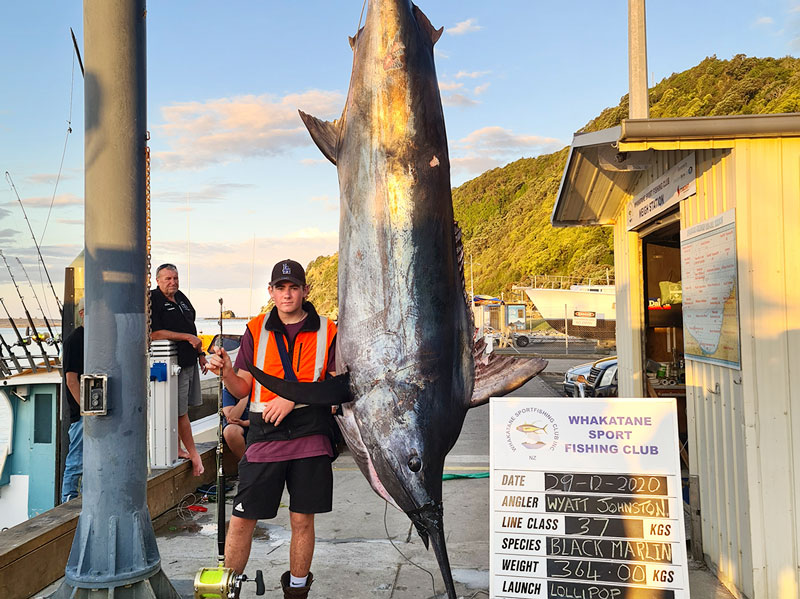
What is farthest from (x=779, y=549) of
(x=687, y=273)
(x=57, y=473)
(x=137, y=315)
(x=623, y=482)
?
(x=57, y=473)

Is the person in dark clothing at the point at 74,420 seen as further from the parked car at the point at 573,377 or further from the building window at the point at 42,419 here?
the parked car at the point at 573,377

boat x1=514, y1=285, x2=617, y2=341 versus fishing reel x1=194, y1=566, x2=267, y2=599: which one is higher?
boat x1=514, y1=285, x2=617, y2=341

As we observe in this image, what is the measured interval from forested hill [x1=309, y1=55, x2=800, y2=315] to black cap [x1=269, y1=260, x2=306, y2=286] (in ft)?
52.0

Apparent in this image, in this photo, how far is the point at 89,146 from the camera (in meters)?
2.09

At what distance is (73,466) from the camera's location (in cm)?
392

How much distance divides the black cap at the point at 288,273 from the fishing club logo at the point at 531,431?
108cm

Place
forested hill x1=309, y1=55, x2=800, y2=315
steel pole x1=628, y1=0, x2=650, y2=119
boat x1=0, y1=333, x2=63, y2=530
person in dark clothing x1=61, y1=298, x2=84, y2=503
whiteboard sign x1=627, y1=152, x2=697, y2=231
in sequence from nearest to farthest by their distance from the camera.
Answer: whiteboard sign x1=627, y1=152, x2=697, y2=231, person in dark clothing x1=61, y1=298, x2=84, y2=503, steel pole x1=628, y1=0, x2=650, y2=119, boat x1=0, y1=333, x2=63, y2=530, forested hill x1=309, y1=55, x2=800, y2=315

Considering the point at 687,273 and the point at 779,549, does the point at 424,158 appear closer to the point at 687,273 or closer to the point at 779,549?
the point at 687,273

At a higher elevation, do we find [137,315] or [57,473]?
[137,315]

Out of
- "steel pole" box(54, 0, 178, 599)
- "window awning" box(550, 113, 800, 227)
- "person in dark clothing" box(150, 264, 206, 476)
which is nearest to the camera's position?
"steel pole" box(54, 0, 178, 599)

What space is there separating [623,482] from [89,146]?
93.3 inches

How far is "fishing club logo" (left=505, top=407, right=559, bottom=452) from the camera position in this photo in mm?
2645

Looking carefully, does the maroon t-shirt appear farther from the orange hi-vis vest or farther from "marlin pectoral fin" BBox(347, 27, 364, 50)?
"marlin pectoral fin" BBox(347, 27, 364, 50)

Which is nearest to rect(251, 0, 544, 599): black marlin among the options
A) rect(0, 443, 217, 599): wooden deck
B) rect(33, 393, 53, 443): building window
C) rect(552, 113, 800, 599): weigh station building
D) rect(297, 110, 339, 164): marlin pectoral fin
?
rect(297, 110, 339, 164): marlin pectoral fin
